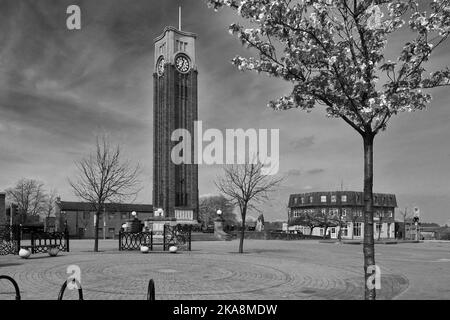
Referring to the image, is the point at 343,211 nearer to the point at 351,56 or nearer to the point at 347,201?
the point at 347,201

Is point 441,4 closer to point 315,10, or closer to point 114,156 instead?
point 315,10

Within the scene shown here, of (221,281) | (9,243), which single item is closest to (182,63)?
(9,243)

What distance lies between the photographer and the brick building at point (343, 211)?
90.4m

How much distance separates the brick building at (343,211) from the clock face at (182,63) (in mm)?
38588

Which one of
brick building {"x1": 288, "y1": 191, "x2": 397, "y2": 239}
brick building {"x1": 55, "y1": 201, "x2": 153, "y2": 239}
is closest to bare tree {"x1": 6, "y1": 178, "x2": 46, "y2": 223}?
brick building {"x1": 55, "y1": 201, "x2": 153, "y2": 239}

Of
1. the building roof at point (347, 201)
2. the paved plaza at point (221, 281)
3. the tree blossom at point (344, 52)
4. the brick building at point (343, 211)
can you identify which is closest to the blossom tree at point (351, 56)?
the tree blossom at point (344, 52)

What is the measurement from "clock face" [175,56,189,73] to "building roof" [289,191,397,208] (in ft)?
150

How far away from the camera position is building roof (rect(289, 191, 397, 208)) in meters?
98.1

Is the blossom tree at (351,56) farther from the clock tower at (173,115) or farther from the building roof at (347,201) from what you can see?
the building roof at (347,201)

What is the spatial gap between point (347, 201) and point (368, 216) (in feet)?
308

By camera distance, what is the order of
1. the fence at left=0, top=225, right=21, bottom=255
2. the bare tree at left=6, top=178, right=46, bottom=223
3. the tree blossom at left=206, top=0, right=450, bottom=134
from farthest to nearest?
the bare tree at left=6, top=178, right=46, bottom=223 < the fence at left=0, top=225, right=21, bottom=255 < the tree blossom at left=206, top=0, right=450, bottom=134

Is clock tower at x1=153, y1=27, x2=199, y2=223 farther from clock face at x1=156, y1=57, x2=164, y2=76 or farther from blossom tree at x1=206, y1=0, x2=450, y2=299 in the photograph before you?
blossom tree at x1=206, y1=0, x2=450, y2=299

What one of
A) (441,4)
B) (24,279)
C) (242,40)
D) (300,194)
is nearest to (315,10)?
(242,40)

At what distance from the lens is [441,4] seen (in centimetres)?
764
